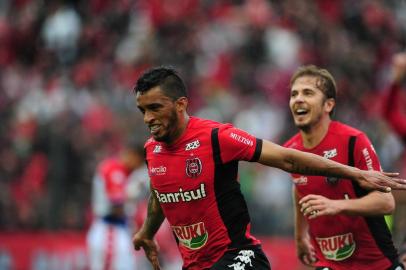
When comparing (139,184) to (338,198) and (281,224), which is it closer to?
(281,224)

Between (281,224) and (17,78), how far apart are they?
23.8ft

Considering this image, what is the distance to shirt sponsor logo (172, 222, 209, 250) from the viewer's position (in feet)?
22.3

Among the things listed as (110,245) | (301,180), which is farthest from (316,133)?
(110,245)

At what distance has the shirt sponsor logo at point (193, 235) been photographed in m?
6.79

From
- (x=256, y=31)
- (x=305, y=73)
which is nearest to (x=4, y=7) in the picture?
(x=256, y=31)

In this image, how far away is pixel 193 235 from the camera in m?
6.84

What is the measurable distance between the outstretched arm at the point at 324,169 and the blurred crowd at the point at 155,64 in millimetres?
7075

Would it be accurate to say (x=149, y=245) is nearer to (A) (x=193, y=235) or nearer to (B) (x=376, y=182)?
(A) (x=193, y=235)

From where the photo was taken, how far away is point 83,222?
14.9 metres

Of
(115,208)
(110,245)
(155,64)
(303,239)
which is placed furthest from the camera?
(155,64)

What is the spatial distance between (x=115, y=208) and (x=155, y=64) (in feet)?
17.5

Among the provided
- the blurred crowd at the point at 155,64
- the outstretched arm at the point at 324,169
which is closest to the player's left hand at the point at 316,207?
the outstretched arm at the point at 324,169

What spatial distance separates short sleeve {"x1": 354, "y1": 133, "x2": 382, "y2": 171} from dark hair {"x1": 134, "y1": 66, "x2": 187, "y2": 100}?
1382 mm

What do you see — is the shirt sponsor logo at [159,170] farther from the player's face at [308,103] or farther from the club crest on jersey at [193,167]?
the player's face at [308,103]
